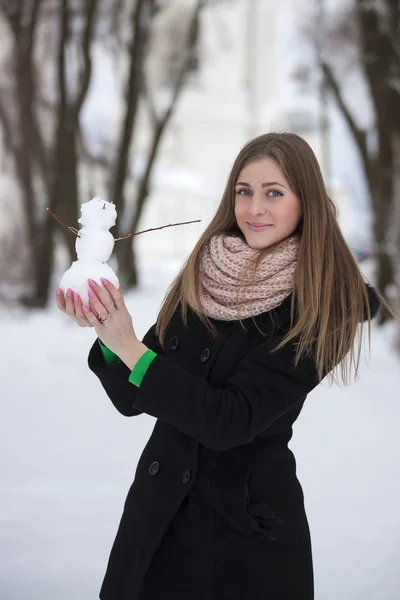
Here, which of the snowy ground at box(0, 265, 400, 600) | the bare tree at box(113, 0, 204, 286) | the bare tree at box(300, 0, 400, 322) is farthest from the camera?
the bare tree at box(113, 0, 204, 286)

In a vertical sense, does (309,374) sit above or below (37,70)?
below

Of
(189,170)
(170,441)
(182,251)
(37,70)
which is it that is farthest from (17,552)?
(189,170)

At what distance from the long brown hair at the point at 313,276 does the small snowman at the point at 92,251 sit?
20 centimetres

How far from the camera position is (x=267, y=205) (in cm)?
142

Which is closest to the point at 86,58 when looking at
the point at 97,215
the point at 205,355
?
the point at 97,215

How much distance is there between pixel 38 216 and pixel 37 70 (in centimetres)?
145

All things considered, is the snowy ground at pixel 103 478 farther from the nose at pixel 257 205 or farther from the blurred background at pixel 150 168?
the nose at pixel 257 205

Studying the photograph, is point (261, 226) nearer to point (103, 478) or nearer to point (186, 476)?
point (186, 476)

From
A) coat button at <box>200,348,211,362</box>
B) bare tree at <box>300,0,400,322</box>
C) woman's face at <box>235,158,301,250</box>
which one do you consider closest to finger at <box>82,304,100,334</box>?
coat button at <box>200,348,211,362</box>

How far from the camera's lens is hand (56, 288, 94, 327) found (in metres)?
1.30

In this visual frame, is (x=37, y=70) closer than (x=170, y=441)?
No

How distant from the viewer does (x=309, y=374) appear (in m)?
1.34

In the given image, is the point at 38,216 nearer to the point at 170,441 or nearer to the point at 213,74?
the point at 213,74

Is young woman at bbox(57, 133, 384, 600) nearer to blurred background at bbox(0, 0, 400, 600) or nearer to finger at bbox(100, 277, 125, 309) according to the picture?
finger at bbox(100, 277, 125, 309)
